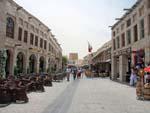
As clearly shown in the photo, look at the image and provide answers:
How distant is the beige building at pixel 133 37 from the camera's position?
58.6 feet

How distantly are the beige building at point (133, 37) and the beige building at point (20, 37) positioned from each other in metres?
12.4

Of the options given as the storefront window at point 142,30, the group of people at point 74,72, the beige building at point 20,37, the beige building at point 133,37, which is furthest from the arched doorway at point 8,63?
the storefront window at point 142,30

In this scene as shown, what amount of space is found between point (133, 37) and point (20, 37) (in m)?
14.0

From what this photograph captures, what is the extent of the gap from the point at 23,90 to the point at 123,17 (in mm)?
19027

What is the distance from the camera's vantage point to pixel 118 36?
2833 centimetres

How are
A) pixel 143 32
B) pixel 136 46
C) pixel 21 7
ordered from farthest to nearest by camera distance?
pixel 21 7 < pixel 136 46 < pixel 143 32

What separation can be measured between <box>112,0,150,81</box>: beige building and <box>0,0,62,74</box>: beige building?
12.4 m

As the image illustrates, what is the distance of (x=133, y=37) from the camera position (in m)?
21.8

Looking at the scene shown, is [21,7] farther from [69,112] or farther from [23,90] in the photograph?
[69,112]

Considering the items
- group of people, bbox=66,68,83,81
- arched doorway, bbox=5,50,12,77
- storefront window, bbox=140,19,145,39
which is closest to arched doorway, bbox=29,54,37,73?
group of people, bbox=66,68,83,81

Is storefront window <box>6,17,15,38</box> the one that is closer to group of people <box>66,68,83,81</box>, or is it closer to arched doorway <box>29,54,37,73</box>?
arched doorway <box>29,54,37,73</box>

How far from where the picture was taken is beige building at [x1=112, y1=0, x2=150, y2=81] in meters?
17.9

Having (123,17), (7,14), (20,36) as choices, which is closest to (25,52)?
(20,36)

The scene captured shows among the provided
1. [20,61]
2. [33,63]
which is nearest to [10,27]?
[20,61]
